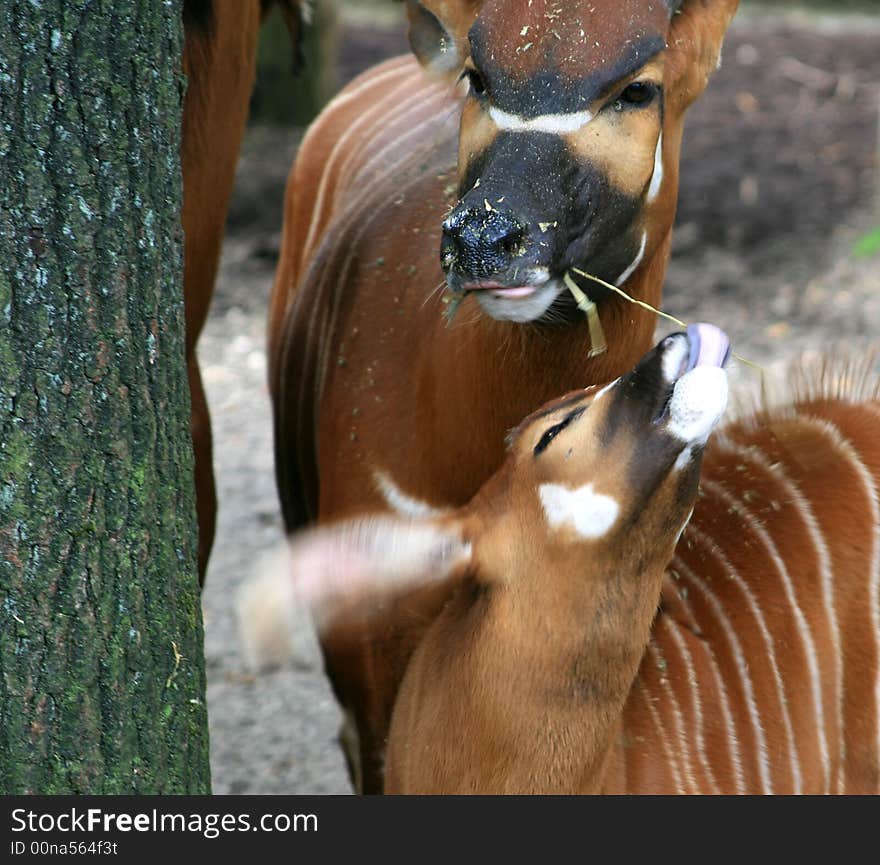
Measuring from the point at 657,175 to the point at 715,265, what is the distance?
5.57m

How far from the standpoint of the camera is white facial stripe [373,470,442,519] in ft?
11.5

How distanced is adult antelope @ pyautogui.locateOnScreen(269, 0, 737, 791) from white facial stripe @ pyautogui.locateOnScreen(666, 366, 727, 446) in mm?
436

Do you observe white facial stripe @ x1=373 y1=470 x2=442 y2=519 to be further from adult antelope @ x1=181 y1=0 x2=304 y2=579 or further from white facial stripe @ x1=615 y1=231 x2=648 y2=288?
white facial stripe @ x1=615 y1=231 x2=648 y2=288

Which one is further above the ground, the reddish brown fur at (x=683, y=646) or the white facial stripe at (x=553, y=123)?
the white facial stripe at (x=553, y=123)

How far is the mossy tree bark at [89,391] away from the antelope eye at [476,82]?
63 centimetres

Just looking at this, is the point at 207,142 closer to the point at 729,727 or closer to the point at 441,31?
the point at 441,31

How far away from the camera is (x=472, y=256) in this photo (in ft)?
9.05

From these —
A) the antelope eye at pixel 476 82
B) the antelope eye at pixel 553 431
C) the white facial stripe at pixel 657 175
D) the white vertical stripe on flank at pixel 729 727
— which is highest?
the antelope eye at pixel 476 82

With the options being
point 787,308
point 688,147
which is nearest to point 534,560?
point 787,308

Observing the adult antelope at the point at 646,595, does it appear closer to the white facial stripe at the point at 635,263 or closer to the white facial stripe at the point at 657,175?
the white facial stripe at the point at 635,263

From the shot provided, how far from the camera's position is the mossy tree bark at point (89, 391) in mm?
2471

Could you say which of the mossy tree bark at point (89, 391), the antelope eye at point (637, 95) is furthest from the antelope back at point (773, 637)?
the mossy tree bark at point (89, 391)
